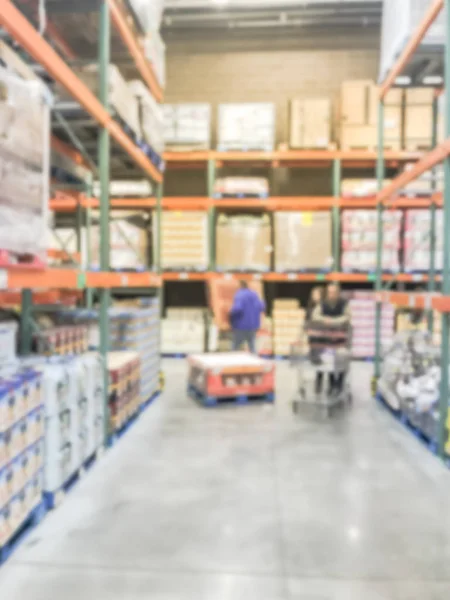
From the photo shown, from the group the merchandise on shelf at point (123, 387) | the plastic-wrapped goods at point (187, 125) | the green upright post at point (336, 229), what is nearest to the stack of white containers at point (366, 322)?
the green upright post at point (336, 229)

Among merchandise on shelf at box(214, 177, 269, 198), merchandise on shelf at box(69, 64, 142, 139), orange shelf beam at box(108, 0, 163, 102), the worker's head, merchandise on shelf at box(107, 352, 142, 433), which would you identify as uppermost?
orange shelf beam at box(108, 0, 163, 102)

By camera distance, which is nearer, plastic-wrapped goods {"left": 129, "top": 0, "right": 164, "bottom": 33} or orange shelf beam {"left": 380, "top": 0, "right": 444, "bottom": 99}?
orange shelf beam {"left": 380, "top": 0, "right": 444, "bottom": 99}

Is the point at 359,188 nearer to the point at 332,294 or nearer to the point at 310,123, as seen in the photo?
the point at 310,123

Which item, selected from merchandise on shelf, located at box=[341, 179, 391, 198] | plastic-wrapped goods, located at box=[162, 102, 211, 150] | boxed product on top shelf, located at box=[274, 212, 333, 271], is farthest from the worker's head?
plastic-wrapped goods, located at box=[162, 102, 211, 150]

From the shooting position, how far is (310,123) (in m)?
11.0

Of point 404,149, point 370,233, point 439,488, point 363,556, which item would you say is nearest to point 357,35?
point 404,149

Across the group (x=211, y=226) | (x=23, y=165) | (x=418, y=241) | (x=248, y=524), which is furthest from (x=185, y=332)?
(x=23, y=165)

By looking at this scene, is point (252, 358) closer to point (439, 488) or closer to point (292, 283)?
point (439, 488)

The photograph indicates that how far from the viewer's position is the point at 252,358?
750 centimetres

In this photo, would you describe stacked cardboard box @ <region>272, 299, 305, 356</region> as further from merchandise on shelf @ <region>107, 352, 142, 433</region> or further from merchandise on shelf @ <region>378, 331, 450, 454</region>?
merchandise on shelf @ <region>107, 352, 142, 433</region>

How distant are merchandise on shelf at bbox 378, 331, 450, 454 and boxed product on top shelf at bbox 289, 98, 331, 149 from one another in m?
5.20

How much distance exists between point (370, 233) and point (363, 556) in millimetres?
8273

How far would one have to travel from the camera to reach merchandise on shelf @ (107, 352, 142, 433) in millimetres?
5090

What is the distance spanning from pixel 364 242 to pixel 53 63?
26.1 feet
